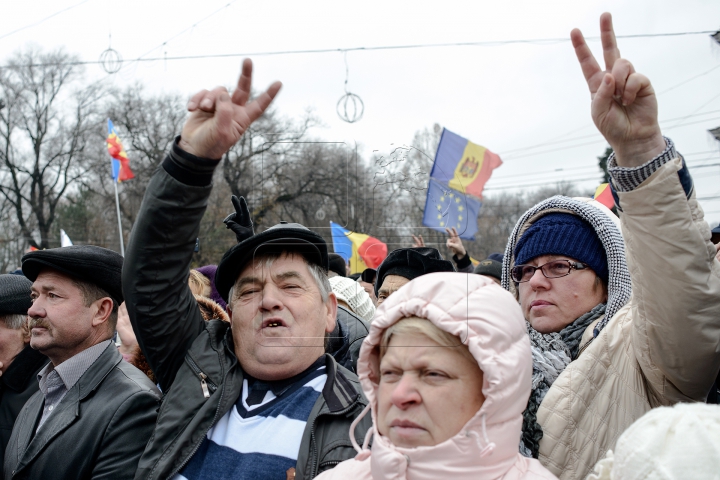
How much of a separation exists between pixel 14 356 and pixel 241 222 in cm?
175

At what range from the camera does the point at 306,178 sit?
1783 millimetres

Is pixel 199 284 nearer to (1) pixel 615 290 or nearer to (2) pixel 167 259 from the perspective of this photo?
(2) pixel 167 259

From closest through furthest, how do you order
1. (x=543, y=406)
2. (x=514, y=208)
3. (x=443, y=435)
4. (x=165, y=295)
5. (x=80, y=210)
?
(x=443, y=435) → (x=543, y=406) → (x=165, y=295) → (x=514, y=208) → (x=80, y=210)

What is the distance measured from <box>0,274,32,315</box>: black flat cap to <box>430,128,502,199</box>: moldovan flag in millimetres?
2480

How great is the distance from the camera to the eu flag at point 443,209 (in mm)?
1635

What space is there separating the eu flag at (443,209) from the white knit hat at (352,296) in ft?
7.45

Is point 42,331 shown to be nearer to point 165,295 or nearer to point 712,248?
point 165,295

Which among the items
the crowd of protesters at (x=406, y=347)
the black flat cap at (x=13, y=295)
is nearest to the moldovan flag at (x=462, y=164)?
the crowd of protesters at (x=406, y=347)

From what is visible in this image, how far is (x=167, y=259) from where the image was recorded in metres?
2.11

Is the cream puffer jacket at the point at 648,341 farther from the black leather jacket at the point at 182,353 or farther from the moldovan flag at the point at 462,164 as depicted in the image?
the black leather jacket at the point at 182,353

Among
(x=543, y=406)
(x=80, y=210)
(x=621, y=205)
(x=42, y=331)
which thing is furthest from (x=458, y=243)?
(x=80, y=210)

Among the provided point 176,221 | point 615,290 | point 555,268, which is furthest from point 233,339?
point 615,290

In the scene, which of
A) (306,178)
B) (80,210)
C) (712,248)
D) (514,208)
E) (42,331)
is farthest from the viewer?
(80,210)

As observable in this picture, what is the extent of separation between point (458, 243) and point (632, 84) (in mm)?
606
